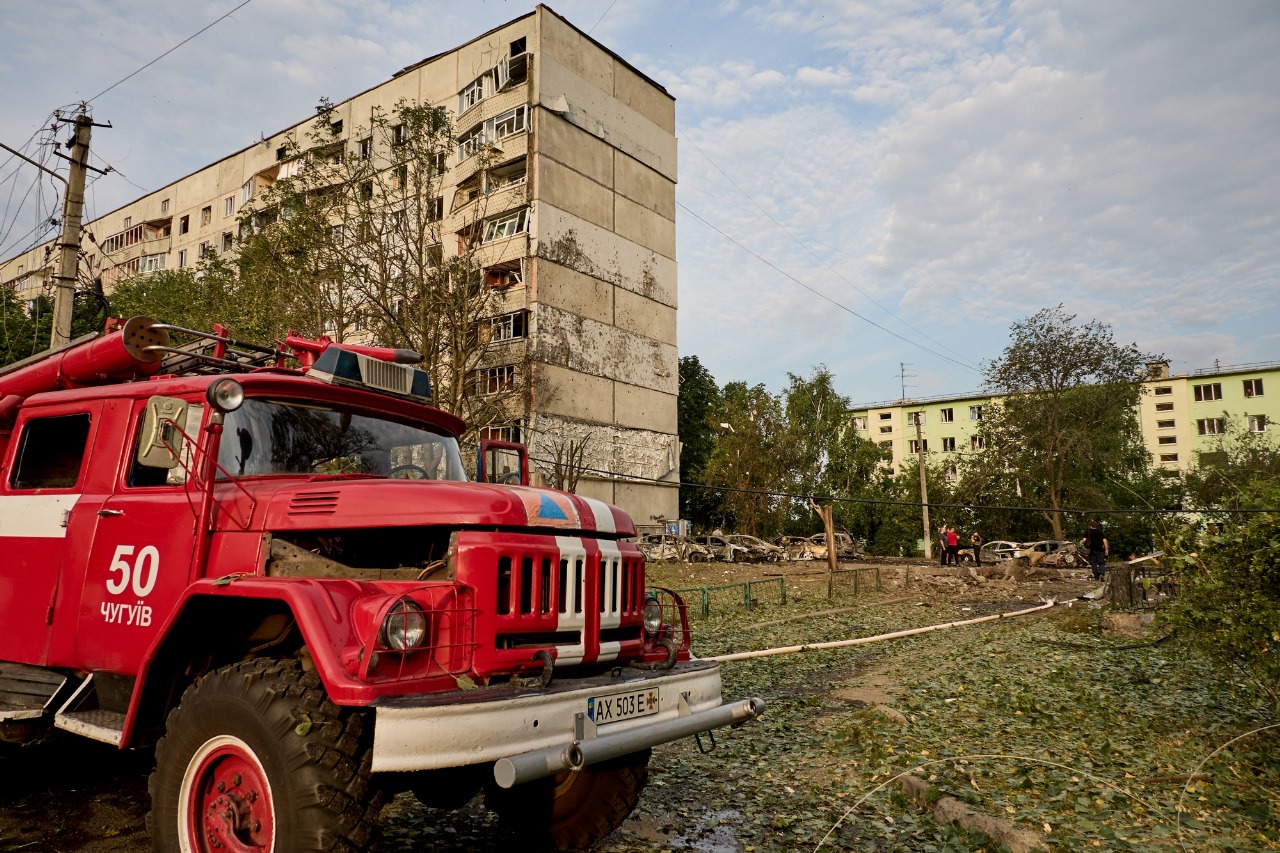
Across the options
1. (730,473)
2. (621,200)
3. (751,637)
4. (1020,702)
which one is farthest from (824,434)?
(1020,702)

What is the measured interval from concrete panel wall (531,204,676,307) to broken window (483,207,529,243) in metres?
0.70

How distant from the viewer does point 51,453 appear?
542cm

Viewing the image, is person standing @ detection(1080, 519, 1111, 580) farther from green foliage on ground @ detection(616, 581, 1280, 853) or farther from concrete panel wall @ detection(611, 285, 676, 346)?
concrete panel wall @ detection(611, 285, 676, 346)

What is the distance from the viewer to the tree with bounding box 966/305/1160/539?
44688 mm

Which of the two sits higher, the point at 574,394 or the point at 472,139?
the point at 472,139

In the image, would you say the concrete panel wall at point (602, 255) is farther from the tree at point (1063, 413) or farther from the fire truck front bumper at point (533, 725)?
the fire truck front bumper at point (533, 725)

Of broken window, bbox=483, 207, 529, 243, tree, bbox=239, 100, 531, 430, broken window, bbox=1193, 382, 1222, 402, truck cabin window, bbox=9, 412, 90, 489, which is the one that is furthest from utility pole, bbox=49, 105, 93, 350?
broken window, bbox=1193, 382, 1222, 402

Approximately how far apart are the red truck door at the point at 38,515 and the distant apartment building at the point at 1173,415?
5851cm

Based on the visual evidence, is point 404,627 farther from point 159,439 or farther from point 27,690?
point 27,690

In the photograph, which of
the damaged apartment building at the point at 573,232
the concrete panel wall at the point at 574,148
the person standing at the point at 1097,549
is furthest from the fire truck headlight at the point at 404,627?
the concrete panel wall at the point at 574,148

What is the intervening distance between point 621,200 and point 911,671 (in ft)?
104

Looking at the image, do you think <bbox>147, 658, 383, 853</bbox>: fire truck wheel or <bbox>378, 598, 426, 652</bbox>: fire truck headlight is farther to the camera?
<bbox>378, 598, 426, 652</bbox>: fire truck headlight

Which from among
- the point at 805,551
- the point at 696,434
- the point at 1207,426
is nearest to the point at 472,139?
the point at 805,551

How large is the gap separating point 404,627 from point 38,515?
318cm
